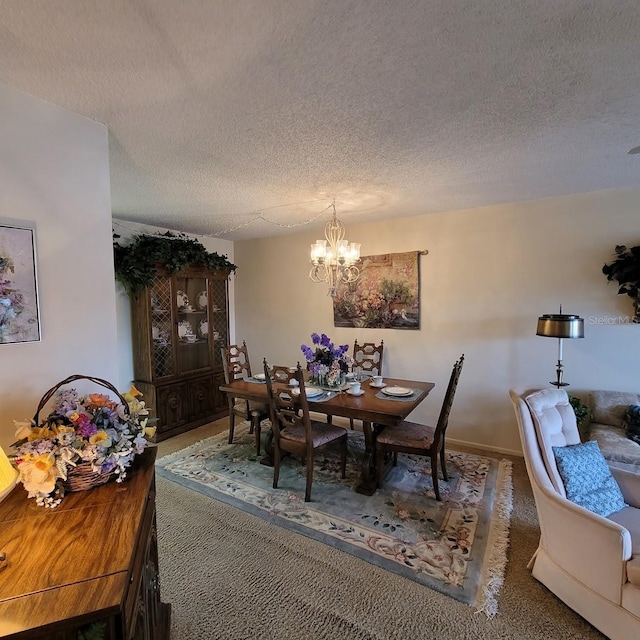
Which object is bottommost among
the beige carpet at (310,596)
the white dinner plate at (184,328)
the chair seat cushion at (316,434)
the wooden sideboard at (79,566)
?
the beige carpet at (310,596)

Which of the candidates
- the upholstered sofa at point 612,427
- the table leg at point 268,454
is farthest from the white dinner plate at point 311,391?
the upholstered sofa at point 612,427

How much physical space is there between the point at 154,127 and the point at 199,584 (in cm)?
255

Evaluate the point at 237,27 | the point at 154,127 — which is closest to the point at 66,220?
the point at 154,127

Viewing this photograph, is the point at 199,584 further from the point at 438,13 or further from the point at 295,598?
the point at 438,13

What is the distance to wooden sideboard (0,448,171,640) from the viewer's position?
2.47 feet

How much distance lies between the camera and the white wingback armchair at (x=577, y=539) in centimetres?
149

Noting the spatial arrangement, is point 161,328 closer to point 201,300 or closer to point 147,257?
point 201,300

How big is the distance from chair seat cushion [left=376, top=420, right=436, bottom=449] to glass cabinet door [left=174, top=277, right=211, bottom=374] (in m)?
2.72

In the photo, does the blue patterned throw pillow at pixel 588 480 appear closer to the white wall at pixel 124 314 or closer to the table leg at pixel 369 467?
the table leg at pixel 369 467

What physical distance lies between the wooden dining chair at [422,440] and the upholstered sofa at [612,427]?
1085mm

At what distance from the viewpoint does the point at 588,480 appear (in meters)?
1.87

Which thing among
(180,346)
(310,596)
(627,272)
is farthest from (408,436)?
(180,346)

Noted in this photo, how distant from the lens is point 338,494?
277cm

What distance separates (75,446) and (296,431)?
1.99m
